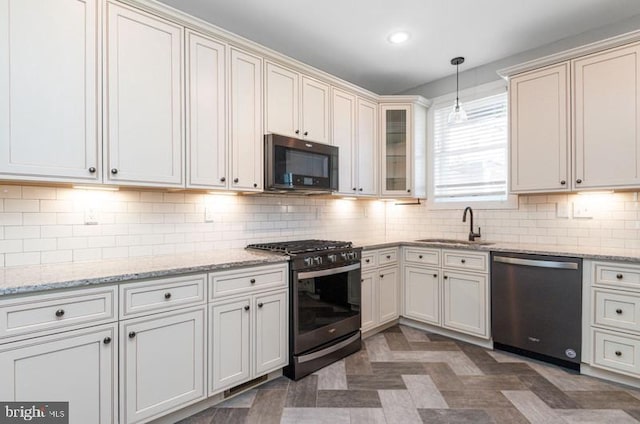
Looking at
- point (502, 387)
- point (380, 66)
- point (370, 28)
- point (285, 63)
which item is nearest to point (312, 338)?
point (502, 387)

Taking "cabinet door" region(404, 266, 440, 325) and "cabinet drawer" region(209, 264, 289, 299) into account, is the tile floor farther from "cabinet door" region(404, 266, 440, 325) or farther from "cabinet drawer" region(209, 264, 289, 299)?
"cabinet drawer" region(209, 264, 289, 299)

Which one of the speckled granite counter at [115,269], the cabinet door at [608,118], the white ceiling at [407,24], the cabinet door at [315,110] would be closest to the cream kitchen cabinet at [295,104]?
the cabinet door at [315,110]

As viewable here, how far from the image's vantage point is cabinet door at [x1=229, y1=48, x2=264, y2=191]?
8.18ft

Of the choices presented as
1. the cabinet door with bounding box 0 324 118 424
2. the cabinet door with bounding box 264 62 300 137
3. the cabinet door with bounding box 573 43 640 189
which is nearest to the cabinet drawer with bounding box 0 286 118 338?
the cabinet door with bounding box 0 324 118 424

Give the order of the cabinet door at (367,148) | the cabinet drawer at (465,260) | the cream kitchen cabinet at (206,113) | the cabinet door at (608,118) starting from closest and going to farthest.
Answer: the cream kitchen cabinet at (206,113)
the cabinet door at (608,118)
the cabinet drawer at (465,260)
the cabinet door at (367,148)

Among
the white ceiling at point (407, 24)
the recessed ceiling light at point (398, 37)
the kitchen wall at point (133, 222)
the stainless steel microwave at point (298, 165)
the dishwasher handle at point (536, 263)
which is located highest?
the white ceiling at point (407, 24)

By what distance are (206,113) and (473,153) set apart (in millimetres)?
2783

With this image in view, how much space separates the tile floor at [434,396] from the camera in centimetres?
205

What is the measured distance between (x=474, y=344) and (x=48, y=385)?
124 inches

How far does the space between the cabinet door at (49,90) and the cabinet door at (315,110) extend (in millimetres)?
1562

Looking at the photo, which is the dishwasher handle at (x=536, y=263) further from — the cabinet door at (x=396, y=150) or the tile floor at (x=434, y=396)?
the cabinet door at (x=396, y=150)

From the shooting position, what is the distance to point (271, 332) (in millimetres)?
2383

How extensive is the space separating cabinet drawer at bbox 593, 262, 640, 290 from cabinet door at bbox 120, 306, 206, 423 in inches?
108

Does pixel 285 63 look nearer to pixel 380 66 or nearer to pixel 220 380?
pixel 380 66
